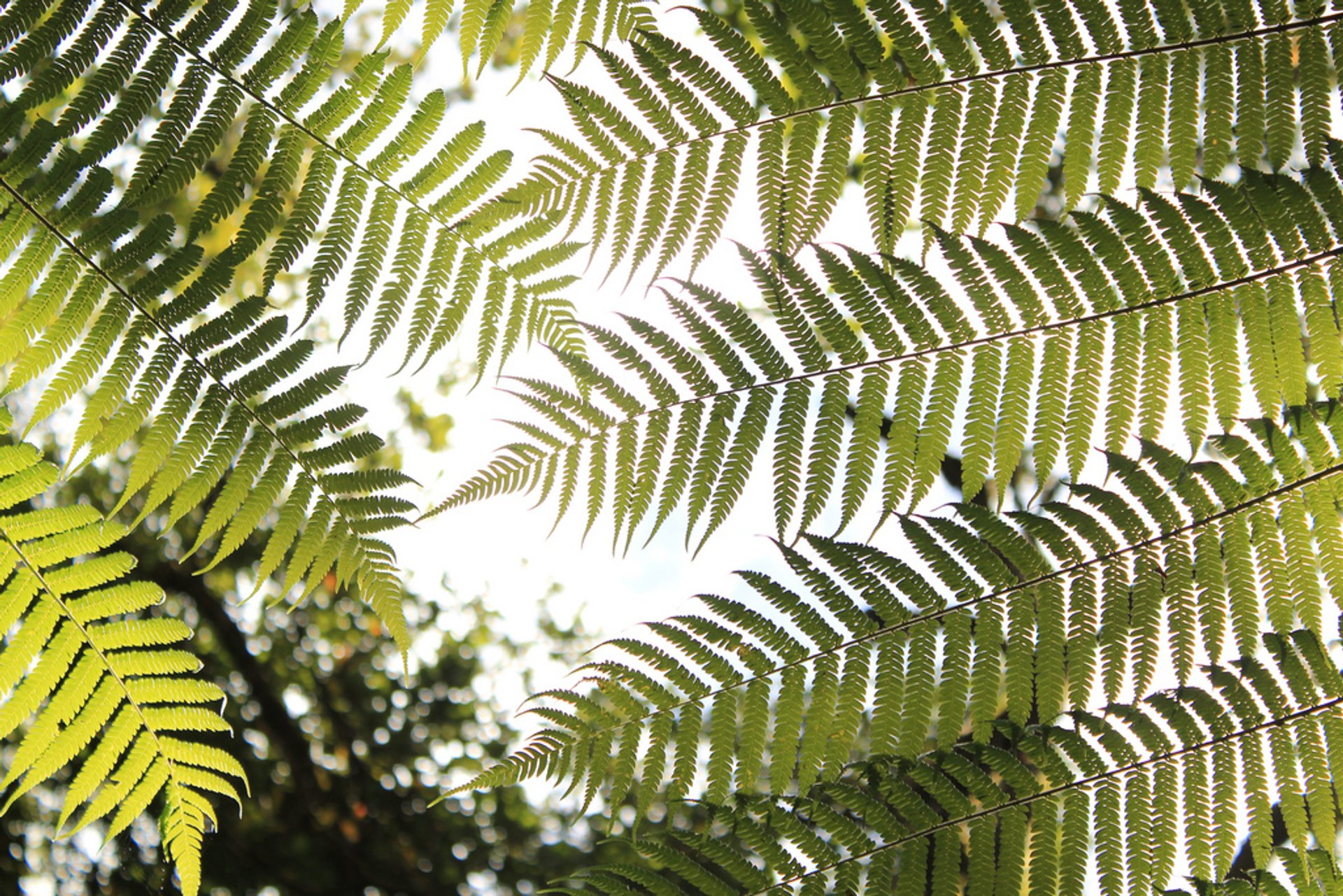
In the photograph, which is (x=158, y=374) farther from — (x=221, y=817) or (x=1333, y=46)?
(x=221, y=817)

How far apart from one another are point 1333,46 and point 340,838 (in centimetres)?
687

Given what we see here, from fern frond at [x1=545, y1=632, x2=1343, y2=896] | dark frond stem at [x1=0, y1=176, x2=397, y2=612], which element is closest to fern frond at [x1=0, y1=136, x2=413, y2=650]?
dark frond stem at [x1=0, y1=176, x2=397, y2=612]

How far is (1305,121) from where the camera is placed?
997 millimetres

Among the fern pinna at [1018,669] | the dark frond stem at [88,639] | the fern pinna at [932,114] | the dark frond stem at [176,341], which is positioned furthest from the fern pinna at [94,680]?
the fern pinna at [932,114]

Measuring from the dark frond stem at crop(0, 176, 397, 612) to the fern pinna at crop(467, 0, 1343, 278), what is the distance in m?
0.32

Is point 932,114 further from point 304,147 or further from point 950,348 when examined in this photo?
point 304,147

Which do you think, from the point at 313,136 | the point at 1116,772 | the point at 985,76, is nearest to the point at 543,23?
the point at 313,136

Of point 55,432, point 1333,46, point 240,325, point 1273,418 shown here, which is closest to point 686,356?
point 240,325

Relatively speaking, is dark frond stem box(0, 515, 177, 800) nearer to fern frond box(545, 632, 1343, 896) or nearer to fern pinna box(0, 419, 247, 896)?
fern pinna box(0, 419, 247, 896)

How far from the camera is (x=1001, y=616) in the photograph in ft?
3.40

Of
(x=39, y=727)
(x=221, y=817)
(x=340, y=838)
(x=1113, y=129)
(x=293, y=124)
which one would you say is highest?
(x=293, y=124)

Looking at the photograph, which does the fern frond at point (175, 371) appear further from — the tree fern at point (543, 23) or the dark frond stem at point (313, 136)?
the tree fern at point (543, 23)

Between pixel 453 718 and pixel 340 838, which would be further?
pixel 453 718

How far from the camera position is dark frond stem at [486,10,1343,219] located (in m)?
0.99
